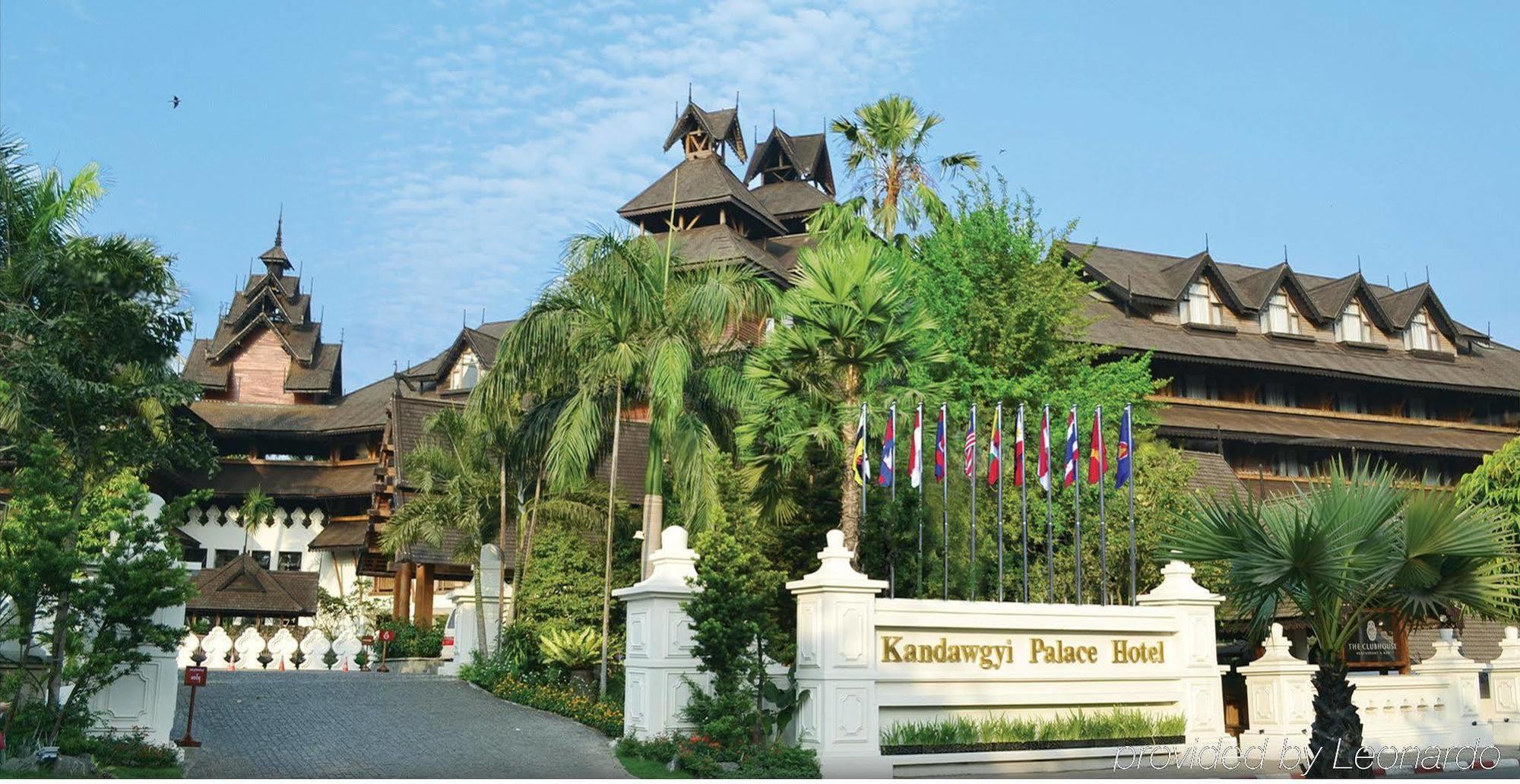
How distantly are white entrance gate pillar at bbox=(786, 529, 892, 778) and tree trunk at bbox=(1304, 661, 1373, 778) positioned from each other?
4.88 metres

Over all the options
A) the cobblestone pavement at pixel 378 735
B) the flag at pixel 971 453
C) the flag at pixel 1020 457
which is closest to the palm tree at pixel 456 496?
the cobblestone pavement at pixel 378 735

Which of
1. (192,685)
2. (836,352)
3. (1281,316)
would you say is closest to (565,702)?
(192,685)

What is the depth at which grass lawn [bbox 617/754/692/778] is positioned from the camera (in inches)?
608

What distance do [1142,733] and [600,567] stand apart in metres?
13.0

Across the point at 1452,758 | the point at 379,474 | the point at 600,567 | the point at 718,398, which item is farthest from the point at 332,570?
the point at 1452,758

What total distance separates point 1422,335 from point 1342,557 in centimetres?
3727

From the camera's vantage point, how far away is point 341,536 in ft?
177

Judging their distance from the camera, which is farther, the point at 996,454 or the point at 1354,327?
the point at 1354,327

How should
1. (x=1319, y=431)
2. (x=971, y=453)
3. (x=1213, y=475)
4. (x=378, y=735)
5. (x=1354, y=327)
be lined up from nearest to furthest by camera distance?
(x=378, y=735)
(x=971, y=453)
(x=1213, y=475)
(x=1319, y=431)
(x=1354, y=327)

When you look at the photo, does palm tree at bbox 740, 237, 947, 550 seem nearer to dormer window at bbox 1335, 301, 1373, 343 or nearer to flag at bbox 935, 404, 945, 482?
flag at bbox 935, 404, 945, 482

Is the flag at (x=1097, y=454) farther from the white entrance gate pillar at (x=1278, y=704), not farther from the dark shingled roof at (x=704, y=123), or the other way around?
the dark shingled roof at (x=704, y=123)

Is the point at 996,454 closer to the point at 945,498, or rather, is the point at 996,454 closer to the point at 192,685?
the point at 945,498

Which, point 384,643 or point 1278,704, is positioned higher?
point 384,643

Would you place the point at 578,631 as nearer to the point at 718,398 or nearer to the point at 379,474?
the point at 718,398
